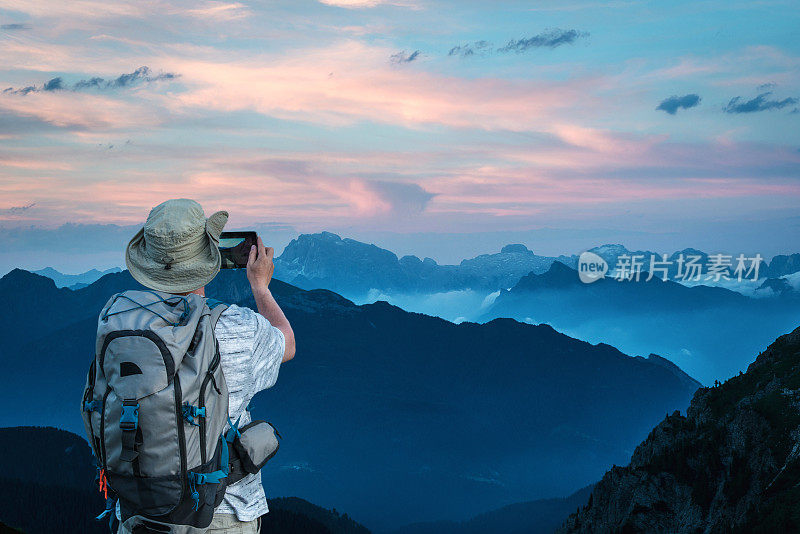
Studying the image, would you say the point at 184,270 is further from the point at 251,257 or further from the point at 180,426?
the point at 180,426

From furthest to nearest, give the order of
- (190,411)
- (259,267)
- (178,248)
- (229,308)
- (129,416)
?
(259,267)
(178,248)
(229,308)
(190,411)
(129,416)

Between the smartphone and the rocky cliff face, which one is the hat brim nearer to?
the smartphone

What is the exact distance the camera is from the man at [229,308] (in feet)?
22.3

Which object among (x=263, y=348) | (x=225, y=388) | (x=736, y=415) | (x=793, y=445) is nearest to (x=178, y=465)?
(x=225, y=388)

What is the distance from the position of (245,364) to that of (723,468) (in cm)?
8540

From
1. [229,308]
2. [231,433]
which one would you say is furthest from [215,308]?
[231,433]

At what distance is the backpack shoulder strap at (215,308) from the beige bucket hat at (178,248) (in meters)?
0.31

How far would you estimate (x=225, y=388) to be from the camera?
672cm

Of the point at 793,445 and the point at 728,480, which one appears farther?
the point at 728,480

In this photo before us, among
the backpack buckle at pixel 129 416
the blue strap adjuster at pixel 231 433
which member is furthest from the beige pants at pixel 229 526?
the backpack buckle at pixel 129 416

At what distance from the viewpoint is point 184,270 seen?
7250 millimetres

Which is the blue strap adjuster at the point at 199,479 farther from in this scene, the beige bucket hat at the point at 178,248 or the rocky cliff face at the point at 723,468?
the rocky cliff face at the point at 723,468

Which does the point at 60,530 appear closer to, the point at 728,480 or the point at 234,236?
the point at 728,480

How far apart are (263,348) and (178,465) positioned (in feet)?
4.61
